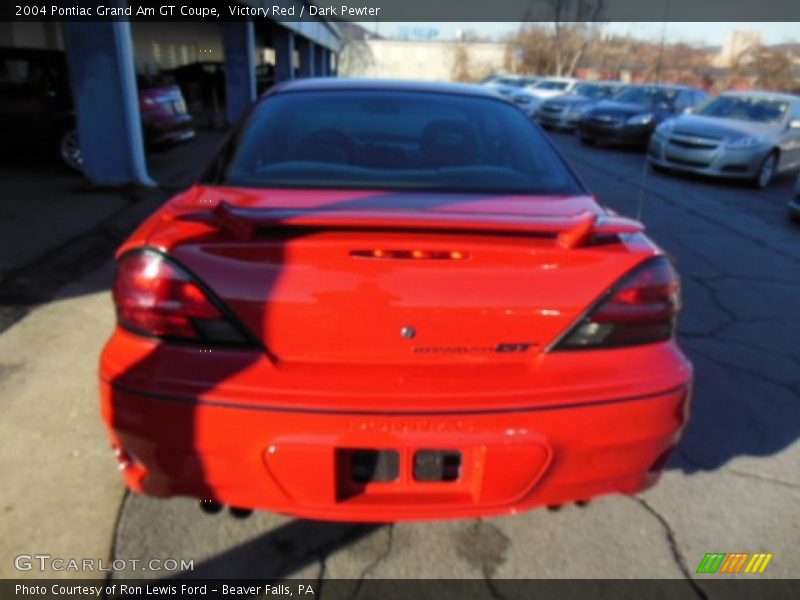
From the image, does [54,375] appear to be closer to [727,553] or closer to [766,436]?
[727,553]

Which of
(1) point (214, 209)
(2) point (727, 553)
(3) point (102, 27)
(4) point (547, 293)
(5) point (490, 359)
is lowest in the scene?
(2) point (727, 553)

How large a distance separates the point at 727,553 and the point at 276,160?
85.1 inches

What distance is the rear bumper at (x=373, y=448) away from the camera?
1604 mm

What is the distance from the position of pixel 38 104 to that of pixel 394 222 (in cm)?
826

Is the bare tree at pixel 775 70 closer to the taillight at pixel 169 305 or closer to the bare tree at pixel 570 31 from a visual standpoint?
the bare tree at pixel 570 31

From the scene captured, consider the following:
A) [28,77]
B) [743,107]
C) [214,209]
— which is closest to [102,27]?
[28,77]

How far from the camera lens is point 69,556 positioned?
6.61 ft

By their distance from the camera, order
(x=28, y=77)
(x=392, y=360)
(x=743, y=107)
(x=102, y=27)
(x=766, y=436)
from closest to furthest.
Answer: (x=392, y=360)
(x=766, y=436)
(x=102, y=27)
(x=28, y=77)
(x=743, y=107)

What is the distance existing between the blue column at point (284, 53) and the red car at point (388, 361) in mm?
19164

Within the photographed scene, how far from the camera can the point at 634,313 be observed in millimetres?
1745

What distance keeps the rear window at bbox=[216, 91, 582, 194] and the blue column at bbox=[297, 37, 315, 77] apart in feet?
82.0

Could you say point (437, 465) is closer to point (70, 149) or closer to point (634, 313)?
point (634, 313)

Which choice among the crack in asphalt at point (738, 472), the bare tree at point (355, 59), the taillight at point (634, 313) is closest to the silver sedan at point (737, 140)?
the crack in asphalt at point (738, 472)

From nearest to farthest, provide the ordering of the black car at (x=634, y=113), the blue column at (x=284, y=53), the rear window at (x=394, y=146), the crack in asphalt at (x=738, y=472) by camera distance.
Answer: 1. the rear window at (x=394, y=146)
2. the crack in asphalt at (x=738, y=472)
3. the black car at (x=634, y=113)
4. the blue column at (x=284, y=53)
